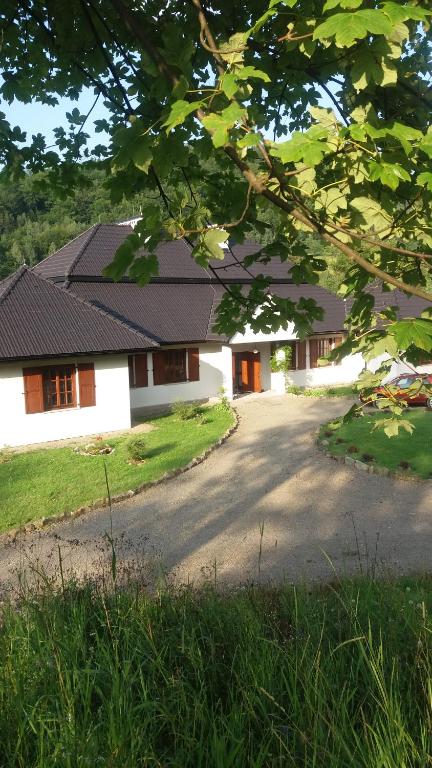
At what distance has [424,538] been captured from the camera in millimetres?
9648

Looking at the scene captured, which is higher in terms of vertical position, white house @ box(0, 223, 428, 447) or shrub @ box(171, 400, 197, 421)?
white house @ box(0, 223, 428, 447)

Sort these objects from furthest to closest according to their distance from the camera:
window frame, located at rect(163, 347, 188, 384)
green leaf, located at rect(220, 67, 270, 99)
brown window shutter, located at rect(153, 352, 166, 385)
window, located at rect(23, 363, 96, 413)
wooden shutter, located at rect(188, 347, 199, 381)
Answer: wooden shutter, located at rect(188, 347, 199, 381) → window frame, located at rect(163, 347, 188, 384) → brown window shutter, located at rect(153, 352, 166, 385) → window, located at rect(23, 363, 96, 413) → green leaf, located at rect(220, 67, 270, 99)

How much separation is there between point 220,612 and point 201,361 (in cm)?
1883

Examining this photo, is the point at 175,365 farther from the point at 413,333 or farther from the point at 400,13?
the point at 400,13

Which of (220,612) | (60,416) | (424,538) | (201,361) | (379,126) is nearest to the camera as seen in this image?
(379,126)

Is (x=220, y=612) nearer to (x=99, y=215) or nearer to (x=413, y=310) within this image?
(x=413, y=310)

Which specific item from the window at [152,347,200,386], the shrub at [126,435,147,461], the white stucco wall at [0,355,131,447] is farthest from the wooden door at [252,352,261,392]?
the shrub at [126,435,147,461]

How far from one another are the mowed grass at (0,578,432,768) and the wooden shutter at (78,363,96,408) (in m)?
13.8

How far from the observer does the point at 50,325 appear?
17844 millimetres

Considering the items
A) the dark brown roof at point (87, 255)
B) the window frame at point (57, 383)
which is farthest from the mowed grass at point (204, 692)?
the dark brown roof at point (87, 255)

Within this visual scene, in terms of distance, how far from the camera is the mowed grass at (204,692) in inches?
100

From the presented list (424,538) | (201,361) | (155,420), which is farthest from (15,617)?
(201,361)

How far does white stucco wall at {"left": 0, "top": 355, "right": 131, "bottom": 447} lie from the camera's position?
16688mm

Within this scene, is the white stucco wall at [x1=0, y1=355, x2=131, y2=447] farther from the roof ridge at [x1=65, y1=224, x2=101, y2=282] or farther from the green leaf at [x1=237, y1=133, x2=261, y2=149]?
the green leaf at [x1=237, y1=133, x2=261, y2=149]
